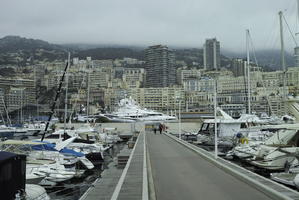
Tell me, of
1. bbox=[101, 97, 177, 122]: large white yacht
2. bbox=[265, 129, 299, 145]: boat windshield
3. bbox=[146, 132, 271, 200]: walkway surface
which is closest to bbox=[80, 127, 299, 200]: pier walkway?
bbox=[146, 132, 271, 200]: walkway surface

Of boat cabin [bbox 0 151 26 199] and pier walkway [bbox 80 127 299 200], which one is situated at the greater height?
boat cabin [bbox 0 151 26 199]

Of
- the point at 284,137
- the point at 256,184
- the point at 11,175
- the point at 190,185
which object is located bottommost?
the point at 190,185

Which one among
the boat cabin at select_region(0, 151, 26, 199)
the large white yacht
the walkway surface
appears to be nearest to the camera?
the boat cabin at select_region(0, 151, 26, 199)

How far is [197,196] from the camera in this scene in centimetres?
1023

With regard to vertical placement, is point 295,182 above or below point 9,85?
below

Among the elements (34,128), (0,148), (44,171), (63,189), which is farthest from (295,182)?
(34,128)

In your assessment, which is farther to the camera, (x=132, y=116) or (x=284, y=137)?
(x=132, y=116)

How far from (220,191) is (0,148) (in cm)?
1588

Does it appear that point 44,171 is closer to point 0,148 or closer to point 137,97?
point 0,148

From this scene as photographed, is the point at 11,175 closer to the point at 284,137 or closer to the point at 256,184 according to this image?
the point at 256,184

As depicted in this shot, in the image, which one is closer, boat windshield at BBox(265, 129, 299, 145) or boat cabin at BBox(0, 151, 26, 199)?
boat cabin at BBox(0, 151, 26, 199)

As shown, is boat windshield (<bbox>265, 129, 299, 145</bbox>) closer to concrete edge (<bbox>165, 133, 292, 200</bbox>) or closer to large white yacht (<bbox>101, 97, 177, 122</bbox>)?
concrete edge (<bbox>165, 133, 292, 200</bbox>)

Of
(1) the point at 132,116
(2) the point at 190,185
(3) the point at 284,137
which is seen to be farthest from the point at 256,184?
(1) the point at 132,116

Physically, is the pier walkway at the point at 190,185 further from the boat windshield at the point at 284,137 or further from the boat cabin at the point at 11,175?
the boat windshield at the point at 284,137
